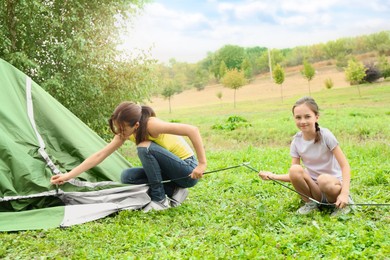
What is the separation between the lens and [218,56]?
6444 cm

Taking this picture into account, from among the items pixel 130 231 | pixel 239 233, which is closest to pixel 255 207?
pixel 239 233

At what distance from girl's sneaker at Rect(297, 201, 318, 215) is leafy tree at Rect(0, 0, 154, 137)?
18.8ft

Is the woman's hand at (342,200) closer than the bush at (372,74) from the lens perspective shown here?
Yes

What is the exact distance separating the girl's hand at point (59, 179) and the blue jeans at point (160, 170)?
652mm

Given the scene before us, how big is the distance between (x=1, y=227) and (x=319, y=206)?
280cm

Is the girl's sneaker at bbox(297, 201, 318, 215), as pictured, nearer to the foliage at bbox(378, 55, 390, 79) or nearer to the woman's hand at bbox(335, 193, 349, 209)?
the woman's hand at bbox(335, 193, 349, 209)

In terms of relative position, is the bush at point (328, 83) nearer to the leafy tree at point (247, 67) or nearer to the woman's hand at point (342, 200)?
the leafy tree at point (247, 67)

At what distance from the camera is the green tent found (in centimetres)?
416

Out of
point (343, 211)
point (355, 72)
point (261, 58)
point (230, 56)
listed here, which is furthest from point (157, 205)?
point (230, 56)

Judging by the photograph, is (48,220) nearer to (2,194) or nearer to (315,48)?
(2,194)

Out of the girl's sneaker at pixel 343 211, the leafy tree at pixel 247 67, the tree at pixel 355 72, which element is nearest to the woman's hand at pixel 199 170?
the girl's sneaker at pixel 343 211

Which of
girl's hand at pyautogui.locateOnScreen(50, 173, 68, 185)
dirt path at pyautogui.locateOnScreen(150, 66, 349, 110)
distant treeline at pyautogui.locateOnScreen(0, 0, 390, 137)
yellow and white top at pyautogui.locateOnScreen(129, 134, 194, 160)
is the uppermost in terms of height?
distant treeline at pyautogui.locateOnScreen(0, 0, 390, 137)

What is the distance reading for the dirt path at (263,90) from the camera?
39884 mm

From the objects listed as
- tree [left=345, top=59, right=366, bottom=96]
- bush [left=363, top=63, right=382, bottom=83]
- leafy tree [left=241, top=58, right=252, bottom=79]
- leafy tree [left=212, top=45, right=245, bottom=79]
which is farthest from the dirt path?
leafy tree [left=212, top=45, right=245, bottom=79]
